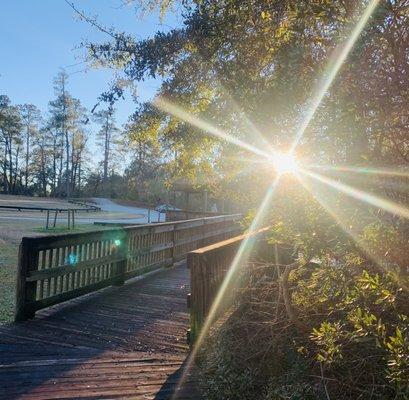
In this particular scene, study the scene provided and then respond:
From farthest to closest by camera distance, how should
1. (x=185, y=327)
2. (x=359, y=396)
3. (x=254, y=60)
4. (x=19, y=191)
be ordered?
(x=19, y=191) < (x=185, y=327) < (x=254, y=60) < (x=359, y=396)

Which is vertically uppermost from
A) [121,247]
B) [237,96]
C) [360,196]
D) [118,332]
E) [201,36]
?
[201,36]

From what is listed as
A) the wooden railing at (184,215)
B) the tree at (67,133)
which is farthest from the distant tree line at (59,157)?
the wooden railing at (184,215)

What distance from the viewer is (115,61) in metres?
8.23

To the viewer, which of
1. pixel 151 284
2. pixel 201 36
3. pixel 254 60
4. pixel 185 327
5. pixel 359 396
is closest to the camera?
pixel 359 396

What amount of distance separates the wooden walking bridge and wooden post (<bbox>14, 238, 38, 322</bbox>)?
0.04 feet

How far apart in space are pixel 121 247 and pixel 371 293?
17.4 ft

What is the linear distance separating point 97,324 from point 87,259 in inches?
50.8

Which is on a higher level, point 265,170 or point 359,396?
point 265,170

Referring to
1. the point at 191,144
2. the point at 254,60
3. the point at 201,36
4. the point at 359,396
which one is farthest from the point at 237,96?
the point at 191,144

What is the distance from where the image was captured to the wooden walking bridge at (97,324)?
3.59 meters

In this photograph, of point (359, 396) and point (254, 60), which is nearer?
point (359, 396)

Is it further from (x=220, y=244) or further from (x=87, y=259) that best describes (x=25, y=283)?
(x=220, y=244)

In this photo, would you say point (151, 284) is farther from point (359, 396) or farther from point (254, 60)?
point (359, 396)

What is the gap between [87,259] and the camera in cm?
636
